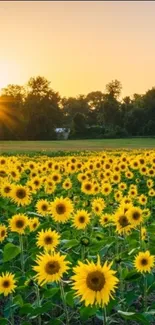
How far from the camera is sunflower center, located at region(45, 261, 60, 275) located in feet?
12.1

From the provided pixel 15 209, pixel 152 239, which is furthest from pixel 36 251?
pixel 15 209

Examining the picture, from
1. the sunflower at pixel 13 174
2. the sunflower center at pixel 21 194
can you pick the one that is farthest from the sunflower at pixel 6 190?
the sunflower at pixel 13 174

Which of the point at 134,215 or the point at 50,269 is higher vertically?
the point at 134,215

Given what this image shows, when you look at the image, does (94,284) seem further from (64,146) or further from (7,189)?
(64,146)

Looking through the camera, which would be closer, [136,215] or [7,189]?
[136,215]

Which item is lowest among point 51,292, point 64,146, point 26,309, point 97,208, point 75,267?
point 64,146

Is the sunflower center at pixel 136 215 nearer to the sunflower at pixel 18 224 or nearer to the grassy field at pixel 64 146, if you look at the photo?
the sunflower at pixel 18 224

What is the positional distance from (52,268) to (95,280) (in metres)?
0.64

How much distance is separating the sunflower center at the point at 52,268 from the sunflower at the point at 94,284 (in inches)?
22.7

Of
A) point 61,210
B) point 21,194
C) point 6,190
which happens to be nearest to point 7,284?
point 61,210

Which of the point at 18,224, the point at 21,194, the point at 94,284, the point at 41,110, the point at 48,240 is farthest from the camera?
the point at 41,110

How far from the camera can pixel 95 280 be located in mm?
3107

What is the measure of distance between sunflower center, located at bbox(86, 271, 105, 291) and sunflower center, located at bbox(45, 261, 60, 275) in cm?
62

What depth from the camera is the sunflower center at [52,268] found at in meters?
3.69
